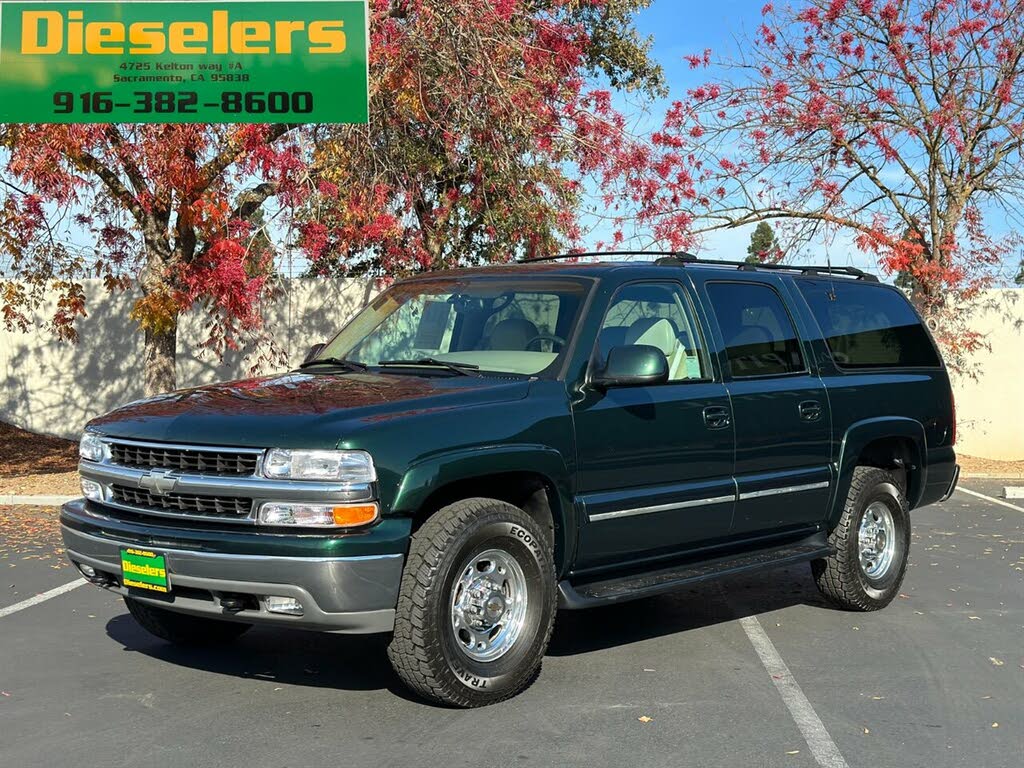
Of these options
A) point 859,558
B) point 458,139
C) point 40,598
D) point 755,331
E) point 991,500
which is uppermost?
point 458,139

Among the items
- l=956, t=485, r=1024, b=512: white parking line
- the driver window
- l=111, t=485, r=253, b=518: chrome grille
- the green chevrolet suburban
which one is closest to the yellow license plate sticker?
the green chevrolet suburban

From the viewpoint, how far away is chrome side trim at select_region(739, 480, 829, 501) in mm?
7078

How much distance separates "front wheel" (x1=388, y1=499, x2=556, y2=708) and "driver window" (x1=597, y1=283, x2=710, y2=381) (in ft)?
4.42

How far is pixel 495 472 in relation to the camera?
577cm

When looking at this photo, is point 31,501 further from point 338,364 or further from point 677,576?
point 677,576

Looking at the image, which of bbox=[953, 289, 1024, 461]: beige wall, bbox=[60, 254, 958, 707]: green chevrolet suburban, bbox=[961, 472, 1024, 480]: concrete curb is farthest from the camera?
bbox=[953, 289, 1024, 461]: beige wall

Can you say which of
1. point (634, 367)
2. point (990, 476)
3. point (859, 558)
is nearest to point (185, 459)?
point (634, 367)

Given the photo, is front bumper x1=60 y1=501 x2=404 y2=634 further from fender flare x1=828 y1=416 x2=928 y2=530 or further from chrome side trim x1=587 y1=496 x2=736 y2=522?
fender flare x1=828 y1=416 x2=928 y2=530

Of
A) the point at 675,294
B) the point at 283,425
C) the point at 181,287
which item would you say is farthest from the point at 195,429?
the point at 181,287

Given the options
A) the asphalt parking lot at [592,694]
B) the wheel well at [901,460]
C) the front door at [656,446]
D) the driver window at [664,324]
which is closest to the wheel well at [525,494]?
the front door at [656,446]

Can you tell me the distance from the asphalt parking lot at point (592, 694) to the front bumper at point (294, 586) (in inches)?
18.8

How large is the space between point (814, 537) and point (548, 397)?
2.52m

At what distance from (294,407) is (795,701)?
2.67 m

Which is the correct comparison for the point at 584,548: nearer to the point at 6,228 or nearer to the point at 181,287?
the point at 181,287
